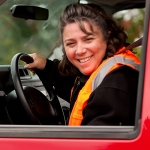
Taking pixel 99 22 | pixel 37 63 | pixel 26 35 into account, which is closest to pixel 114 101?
pixel 99 22

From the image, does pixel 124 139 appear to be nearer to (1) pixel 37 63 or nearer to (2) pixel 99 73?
(2) pixel 99 73

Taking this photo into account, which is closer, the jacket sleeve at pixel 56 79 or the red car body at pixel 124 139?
the red car body at pixel 124 139

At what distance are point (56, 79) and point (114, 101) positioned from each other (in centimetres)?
96

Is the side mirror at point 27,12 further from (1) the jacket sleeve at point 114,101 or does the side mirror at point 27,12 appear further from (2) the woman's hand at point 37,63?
(1) the jacket sleeve at point 114,101

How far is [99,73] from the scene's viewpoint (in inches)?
80.4

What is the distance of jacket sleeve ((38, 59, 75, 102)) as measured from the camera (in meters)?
2.75

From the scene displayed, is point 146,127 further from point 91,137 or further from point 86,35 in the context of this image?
point 86,35

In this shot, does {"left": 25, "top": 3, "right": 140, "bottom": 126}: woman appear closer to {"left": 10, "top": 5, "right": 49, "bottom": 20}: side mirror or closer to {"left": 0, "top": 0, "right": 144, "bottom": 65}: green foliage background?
{"left": 10, "top": 5, "right": 49, "bottom": 20}: side mirror

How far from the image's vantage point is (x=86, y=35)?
7.03 ft

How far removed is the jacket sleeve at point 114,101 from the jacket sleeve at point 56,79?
31.7 inches

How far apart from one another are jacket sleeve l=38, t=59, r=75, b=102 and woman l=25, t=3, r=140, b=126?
206mm

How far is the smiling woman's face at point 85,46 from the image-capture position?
2152 millimetres

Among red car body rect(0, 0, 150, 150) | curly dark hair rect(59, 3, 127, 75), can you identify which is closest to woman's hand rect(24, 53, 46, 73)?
curly dark hair rect(59, 3, 127, 75)

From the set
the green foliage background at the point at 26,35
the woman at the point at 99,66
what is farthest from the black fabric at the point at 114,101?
the green foliage background at the point at 26,35
